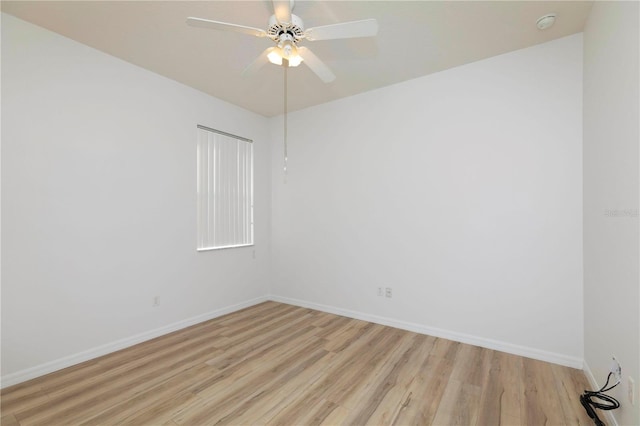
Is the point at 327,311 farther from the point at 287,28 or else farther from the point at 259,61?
the point at 287,28

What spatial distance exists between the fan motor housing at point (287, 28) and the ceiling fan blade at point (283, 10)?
0.05 meters

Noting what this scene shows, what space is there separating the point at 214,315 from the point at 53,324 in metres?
1.67

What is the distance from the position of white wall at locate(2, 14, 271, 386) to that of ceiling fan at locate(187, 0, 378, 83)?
172 cm

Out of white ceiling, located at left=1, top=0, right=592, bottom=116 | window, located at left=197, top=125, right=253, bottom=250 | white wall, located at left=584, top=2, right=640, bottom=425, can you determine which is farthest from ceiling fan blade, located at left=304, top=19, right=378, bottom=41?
window, located at left=197, top=125, right=253, bottom=250

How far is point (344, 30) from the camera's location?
71.5 inches

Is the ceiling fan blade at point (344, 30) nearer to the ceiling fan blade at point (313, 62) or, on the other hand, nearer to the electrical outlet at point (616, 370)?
the ceiling fan blade at point (313, 62)

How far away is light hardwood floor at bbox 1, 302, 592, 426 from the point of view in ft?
6.38

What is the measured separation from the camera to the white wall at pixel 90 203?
2.35 meters

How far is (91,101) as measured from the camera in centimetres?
277

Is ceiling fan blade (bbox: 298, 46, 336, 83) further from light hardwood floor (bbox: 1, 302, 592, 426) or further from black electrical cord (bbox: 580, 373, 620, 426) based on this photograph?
black electrical cord (bbox: 580, 373, 620, 426)

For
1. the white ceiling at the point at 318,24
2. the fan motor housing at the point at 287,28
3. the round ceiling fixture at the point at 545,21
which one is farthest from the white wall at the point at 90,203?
the round ceiling fixture at the point at 545,21

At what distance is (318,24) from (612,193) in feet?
7.96

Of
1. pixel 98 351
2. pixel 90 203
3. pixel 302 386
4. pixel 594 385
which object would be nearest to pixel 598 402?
pixel 594 385

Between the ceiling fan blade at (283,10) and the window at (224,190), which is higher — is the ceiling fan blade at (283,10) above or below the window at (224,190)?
above
